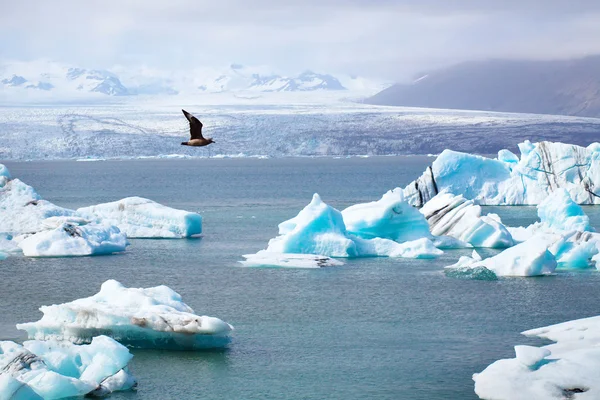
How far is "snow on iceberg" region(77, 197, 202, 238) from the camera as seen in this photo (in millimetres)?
26453

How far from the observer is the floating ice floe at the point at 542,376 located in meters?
10.8

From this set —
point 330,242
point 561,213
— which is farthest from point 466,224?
point 330,242

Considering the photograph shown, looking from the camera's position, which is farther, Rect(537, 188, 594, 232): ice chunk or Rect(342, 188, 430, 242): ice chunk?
Rect(537, 188, 594, 232): ice chunk

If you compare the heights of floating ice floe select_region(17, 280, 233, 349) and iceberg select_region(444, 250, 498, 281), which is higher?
floating ice floe select_region(17, 280, 233, 349)

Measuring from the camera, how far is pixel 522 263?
64.6 feet

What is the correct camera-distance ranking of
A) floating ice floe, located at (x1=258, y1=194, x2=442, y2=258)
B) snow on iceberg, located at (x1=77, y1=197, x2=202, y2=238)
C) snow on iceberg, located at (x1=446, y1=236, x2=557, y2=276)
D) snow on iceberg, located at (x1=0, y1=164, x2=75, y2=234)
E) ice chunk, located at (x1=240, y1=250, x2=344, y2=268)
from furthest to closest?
snow on iceberg, located at (x1=77, y1=197, x2=202, y2=238) < snow on iceberg, located at (x1=0, y1=164, x2=75, y2=234) < floating ice floe, located at (x1=258, y1=194, x2=442, y2=258) < ice chunk, located at (x1=240, y1=250, x2=344, y2=268) < snow on iceberg, located at (x1=446, y1=236, x2=557, y2=276)

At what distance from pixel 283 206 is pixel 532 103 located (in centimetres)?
15758

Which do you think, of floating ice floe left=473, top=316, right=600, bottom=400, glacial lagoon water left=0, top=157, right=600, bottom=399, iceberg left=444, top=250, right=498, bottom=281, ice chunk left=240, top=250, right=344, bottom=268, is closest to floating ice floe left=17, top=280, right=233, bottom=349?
glacial lagoon water left=0, top=157, right=600, bottom=399

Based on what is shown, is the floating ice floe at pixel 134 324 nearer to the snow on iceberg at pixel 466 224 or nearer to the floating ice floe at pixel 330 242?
the floating ice floe at pixel 330 242

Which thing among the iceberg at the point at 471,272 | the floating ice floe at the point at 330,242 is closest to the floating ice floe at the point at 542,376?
the iceberg at the point at 471,272

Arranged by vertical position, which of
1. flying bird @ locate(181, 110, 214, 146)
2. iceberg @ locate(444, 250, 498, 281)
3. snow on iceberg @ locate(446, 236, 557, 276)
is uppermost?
flying bird @ locate(181, 110, 214, 146)

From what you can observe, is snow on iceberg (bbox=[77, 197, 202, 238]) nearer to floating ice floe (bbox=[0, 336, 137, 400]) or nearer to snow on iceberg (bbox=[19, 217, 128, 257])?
snow on iceberg (bbox=[19, 217, 128, 257])

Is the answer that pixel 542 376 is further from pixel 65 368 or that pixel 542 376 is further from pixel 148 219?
pixel 148 219

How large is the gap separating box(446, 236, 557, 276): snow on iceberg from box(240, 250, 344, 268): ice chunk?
109 inches
